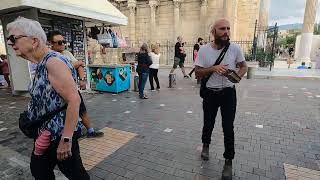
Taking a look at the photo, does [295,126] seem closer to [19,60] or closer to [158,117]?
[158,117]

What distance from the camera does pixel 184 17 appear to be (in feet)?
71.2

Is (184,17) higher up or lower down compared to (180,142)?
higher up

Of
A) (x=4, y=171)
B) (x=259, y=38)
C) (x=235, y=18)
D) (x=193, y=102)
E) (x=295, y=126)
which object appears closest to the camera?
(x=4, y=171)

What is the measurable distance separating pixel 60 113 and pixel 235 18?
1912 centimetres

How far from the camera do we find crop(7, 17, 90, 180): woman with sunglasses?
177cm

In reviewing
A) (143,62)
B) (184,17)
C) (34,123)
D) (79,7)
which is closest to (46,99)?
(34,123)

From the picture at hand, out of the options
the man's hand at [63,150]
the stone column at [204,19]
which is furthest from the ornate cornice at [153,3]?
the man's hand at [63,150]

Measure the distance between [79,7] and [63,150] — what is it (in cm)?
628

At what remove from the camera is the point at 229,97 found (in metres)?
2.96

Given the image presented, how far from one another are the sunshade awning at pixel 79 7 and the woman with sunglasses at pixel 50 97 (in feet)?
15.7

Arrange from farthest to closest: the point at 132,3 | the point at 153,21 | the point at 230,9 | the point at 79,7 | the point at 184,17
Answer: the point at 132,3, the point at 153,21, the point at 184,17, the point at 230,9, the point at 79,7

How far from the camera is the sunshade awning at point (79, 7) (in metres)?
5.95

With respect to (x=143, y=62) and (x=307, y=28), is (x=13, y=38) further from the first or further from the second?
(x=307, y=28)

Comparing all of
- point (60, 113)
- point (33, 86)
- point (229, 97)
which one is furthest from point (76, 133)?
point (229, 97)
